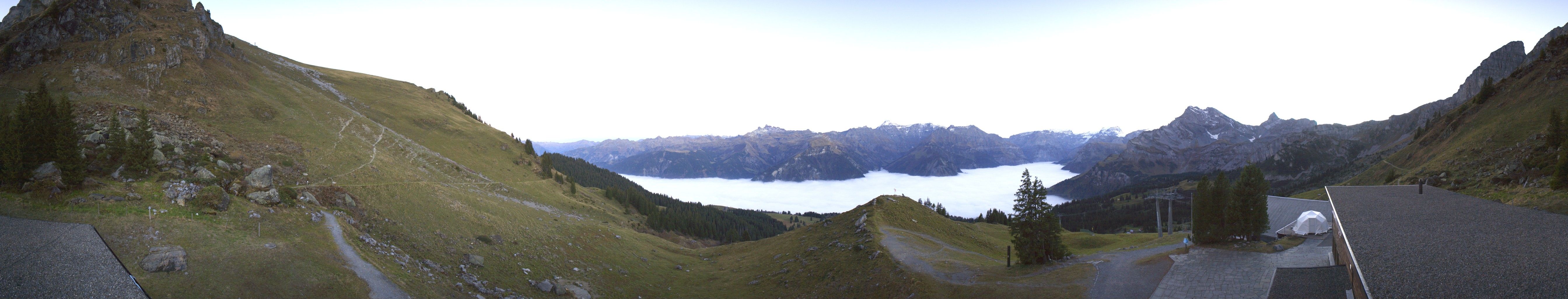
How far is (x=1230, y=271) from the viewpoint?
28.6 meters

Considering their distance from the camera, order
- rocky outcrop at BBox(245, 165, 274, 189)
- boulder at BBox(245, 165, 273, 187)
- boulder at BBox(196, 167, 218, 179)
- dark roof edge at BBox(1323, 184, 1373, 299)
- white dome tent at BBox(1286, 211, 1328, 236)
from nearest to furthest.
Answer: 1. dark roof edge at BBox(1323, 184, 1373, 299)
2. boulder at BBox(196, 167, 218, 179)
3. rocky outcrop at BBox(245, 165, 274, 189)
4. boulder at BBox(245, 165, 273, 187)
5. white dome tent at BBox(1286, 211, 1328, 236)

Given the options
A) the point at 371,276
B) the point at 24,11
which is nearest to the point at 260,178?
the point at 371,276

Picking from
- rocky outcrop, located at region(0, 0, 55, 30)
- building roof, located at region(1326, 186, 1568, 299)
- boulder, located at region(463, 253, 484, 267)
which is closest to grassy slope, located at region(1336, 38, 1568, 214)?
building roof, located at region(1326, 186, 1568, 299)

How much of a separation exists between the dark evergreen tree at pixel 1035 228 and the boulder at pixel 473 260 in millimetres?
39068

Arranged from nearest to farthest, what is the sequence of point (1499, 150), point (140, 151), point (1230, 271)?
point (140, 151) < point (1230, 271) < point (1499, 150)

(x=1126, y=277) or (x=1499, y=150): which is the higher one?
(x=1499, y=150)

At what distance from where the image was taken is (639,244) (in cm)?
6009

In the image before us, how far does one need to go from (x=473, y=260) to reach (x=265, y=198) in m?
11.1

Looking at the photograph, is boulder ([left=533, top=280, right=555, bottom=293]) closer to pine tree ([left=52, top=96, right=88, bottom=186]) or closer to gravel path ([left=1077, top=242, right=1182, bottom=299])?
pine tree ([left=52, top=96, right=88, bottom=186])

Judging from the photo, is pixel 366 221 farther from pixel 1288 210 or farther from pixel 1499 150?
pixel 1499 150

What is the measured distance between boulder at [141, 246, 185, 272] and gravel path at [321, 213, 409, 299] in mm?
5596

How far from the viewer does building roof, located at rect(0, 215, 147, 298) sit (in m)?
16.4

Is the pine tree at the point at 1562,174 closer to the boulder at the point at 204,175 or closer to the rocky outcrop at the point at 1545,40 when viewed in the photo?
the boulder at the point at 204,175

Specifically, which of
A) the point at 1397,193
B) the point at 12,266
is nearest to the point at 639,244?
the point at 12,266
